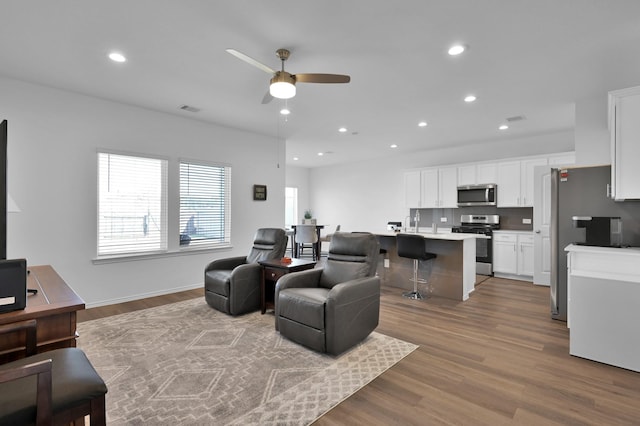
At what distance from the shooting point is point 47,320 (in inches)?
61.5

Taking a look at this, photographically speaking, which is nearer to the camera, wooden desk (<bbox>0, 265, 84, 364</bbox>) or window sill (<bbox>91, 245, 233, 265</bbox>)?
wooden desk (<bbox>0, 265, 84, 364</bbox>)

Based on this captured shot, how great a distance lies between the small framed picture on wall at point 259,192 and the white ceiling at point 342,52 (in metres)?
1.56

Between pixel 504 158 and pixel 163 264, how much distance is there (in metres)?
6.74

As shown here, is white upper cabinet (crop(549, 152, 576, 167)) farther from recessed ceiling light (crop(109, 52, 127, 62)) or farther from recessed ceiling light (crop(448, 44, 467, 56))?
recessed ceiling light (crop(109, 52, 127, 62))

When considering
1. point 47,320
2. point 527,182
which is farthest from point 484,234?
point 47,320

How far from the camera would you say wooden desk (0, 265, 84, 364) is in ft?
4.75

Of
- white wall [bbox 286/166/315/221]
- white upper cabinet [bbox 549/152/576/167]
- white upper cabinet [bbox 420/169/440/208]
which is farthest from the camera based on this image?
white wall [bbox 286/166/315/221]

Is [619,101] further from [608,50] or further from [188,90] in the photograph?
[188,90]

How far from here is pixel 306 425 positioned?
1.89m

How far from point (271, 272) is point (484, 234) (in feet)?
14.7

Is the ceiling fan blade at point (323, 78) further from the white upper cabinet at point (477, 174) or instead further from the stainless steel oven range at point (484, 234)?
the white upper cabinet at point (477, 174)

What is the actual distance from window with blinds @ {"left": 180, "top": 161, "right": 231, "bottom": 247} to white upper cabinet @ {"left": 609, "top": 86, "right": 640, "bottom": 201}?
5.19 metres

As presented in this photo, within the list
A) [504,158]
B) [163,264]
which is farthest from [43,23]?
[504,158]

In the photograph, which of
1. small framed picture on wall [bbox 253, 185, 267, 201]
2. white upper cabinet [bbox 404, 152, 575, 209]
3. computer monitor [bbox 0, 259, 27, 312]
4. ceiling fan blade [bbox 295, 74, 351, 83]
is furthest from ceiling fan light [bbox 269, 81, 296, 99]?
white upper cabinet [bbox 404, 152, 575, 209]
